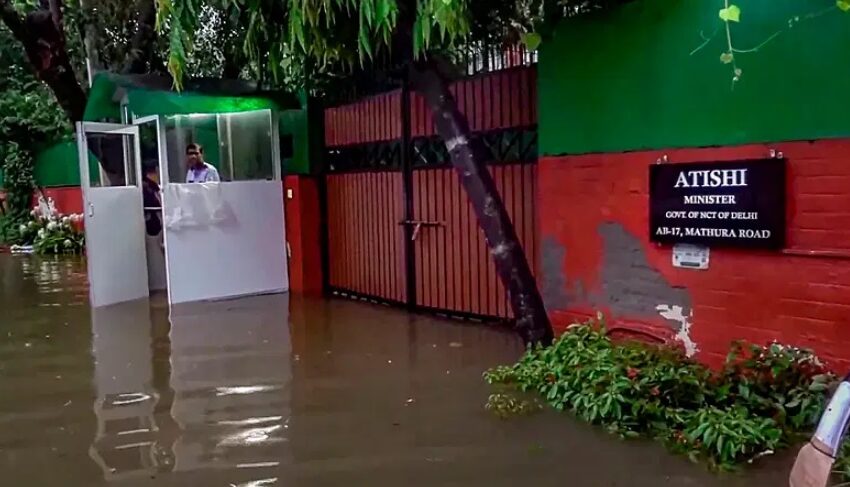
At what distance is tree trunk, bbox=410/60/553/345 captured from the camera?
5.90 meters

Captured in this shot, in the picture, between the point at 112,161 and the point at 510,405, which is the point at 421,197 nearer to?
the point at 510,405

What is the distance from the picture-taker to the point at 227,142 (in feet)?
31.8

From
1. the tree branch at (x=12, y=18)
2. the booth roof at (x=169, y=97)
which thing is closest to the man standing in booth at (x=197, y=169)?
the booth roof at (x=169, y=97)

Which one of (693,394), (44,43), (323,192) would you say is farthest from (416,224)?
(44,43)

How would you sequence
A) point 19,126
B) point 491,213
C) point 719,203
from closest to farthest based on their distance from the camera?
point 719,203 < point 491,213 < point 19,126

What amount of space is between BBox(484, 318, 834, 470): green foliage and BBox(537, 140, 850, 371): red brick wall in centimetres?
20

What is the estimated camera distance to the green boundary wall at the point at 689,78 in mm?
4273

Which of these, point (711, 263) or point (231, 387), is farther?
point (231, 387)

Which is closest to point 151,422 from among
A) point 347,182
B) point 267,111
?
point 347,182

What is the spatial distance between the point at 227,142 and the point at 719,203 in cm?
632

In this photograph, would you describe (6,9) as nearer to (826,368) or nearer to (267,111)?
(267,111)

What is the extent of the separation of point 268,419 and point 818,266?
3097mm

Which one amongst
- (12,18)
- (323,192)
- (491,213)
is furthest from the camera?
(12,18)

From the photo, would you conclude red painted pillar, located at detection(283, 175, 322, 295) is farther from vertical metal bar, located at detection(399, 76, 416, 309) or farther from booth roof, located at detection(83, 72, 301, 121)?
vertical metal bar, located at detection(399, 76, 416, 309)
